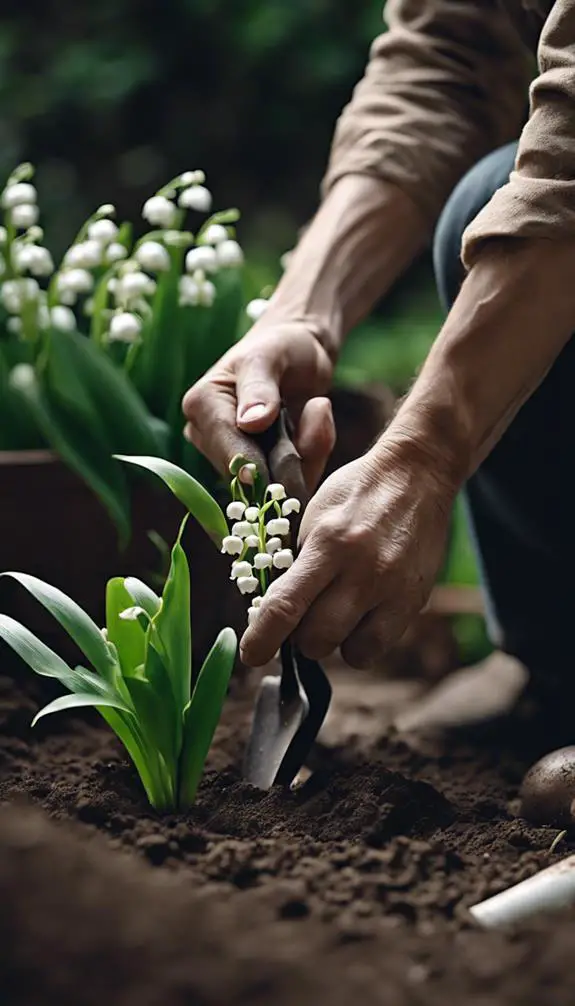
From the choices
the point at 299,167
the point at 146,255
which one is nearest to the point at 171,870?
the point at 146,255

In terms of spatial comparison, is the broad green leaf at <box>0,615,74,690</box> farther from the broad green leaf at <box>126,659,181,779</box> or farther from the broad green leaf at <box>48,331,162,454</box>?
the broad green leaf at <box>48,331,162,454</box>

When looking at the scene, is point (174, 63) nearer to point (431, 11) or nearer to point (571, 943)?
point (431, 11)

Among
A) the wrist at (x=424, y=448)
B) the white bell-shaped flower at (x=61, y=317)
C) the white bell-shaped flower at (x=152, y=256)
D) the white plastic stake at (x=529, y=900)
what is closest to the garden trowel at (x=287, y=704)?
the wrist at (x=424, y=448)

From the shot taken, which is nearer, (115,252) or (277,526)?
(277,526)

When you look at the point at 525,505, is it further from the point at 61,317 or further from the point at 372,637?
the point at 61,317

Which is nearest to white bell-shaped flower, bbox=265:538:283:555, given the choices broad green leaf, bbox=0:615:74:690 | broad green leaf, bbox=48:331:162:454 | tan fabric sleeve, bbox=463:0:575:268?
broad green leaf, bbox=0:615:74:690

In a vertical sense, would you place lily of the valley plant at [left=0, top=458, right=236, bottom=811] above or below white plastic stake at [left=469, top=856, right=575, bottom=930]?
above

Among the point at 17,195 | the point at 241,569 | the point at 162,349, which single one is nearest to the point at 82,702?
the point at 241,569

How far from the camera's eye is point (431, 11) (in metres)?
1.71

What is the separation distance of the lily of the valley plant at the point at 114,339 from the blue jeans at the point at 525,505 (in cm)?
31

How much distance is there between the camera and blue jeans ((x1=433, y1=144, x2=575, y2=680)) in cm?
157

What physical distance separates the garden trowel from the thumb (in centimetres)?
2

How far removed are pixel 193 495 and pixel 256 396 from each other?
0.43 feet

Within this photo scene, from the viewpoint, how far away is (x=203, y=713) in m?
1.25
